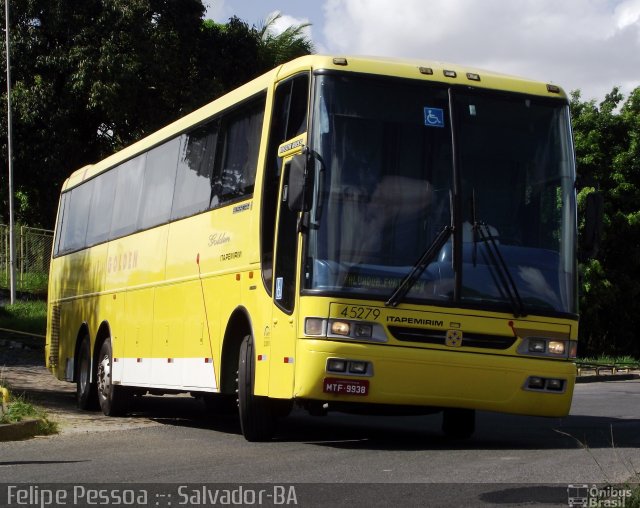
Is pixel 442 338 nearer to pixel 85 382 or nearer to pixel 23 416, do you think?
pixel 23 416

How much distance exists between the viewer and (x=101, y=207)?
1886 centimetres

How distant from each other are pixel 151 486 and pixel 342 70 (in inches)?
174

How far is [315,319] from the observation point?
10617 millimetres

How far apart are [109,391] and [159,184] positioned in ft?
10.9

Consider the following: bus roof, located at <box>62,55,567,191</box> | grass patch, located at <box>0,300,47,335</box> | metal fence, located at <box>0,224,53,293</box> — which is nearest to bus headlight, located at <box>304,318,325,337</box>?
bus roof, located at <box>62,55,567,191</box>

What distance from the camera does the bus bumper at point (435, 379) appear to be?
34.7 feet

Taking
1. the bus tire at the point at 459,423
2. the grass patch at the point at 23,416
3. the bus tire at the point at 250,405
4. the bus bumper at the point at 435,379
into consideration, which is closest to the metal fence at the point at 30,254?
the grass patch at the point at 23,416

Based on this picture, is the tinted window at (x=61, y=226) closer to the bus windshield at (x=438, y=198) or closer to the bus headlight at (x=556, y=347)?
the bus windshield at (x=438, y=198)

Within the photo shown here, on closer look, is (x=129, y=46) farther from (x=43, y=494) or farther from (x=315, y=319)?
(x=43, y=494)

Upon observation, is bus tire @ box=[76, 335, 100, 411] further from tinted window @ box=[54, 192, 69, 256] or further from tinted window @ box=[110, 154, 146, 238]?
tinted window @ box=[54, 192, 69, 256]

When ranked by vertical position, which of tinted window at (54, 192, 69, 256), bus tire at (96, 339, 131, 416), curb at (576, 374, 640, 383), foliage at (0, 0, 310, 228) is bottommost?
bus tire at (96, 339, 131, 416)

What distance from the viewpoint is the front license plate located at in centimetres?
1054

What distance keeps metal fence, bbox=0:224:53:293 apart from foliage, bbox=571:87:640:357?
17.0m

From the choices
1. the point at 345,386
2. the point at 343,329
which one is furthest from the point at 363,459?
the point at 343,329
